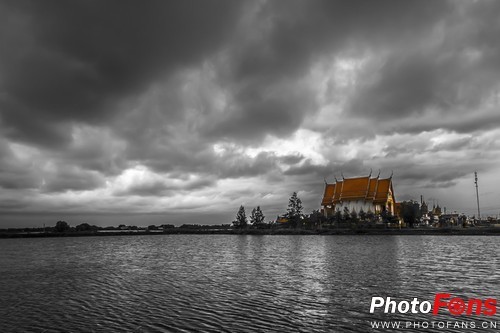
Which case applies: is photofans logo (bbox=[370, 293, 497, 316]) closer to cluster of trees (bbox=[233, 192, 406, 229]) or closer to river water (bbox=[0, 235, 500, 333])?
river water (bbox=[0, 235, 500, 333])

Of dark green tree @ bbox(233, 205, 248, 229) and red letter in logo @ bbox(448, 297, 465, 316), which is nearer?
red letter in logo @ bbox(448, 297, 465, 316)

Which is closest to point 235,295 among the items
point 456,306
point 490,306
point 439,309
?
point 439,309

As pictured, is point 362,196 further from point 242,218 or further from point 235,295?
point 235,295

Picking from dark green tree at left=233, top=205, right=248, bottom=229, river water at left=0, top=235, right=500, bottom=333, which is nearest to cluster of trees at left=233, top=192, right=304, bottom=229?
dark green tree at left=233, top=205, right=248, bottom=229


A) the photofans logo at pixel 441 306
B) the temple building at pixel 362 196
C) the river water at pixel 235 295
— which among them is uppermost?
the temple building at pixel 362 196

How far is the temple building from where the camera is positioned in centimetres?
15750

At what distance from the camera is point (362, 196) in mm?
159125

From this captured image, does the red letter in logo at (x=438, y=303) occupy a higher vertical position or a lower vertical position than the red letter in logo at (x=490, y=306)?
lower

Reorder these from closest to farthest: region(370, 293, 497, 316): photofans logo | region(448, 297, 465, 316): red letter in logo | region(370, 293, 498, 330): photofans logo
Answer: region(370, 293, 498, 330): photofans logo → region(448, 297, 465, 316): red letter in logo → region(370, 293, 497, 316): photofans logo

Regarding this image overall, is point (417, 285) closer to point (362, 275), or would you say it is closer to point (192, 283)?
point (362, 275)

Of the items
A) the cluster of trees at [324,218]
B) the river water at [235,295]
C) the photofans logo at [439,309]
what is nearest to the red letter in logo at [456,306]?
the photofans logo at [439,309]

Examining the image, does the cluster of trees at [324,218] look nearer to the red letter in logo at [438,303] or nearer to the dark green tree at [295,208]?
the dark green tree at [295,208]

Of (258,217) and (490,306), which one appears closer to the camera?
(490,306)

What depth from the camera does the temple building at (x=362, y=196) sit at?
158 meters
